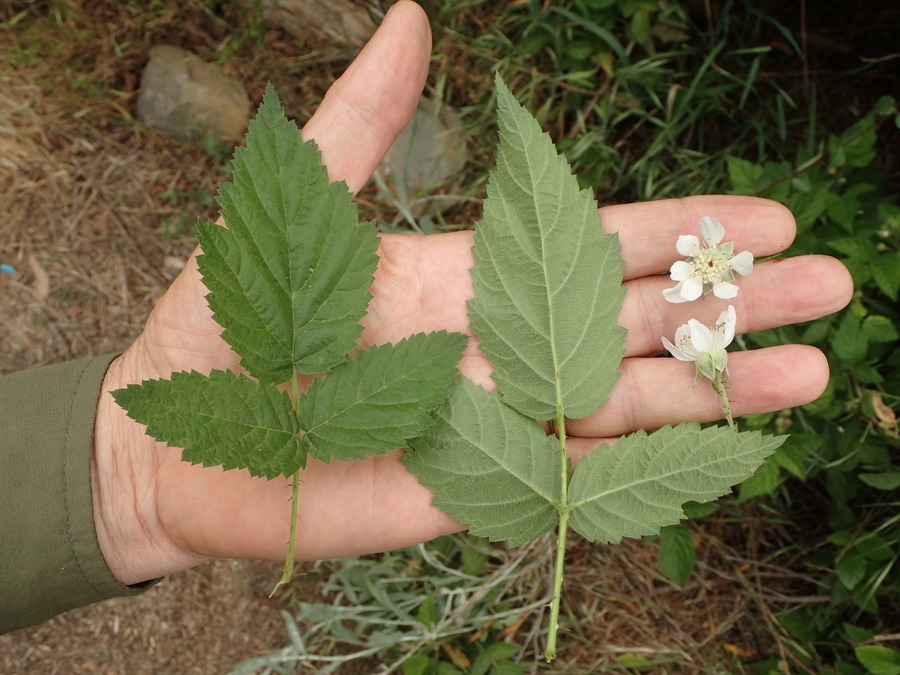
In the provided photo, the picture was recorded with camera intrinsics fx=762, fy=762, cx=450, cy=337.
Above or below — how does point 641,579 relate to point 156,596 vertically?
below

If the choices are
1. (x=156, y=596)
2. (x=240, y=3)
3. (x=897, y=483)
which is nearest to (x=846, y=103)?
(x=897, y=483)

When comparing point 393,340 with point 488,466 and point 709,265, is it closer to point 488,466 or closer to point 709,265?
point 488,466

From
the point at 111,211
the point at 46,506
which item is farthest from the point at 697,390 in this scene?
the point at 111,211

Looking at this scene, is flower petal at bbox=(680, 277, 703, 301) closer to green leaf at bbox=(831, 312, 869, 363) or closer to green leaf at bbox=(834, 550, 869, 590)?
green leaf at bbox=(831, 312, 869, 363)

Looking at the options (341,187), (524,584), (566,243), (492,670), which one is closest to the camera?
(341,187)

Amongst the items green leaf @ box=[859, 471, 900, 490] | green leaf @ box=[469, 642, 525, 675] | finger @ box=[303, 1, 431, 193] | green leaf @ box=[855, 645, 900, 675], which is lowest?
green leaf @ box=[469, 642, 525, 675]

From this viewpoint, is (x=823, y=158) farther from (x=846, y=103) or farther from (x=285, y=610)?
(x=285, y=610)

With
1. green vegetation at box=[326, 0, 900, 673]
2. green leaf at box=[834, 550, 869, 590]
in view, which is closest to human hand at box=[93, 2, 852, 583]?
green vegetation at box=[326, 0, 900, 673]
